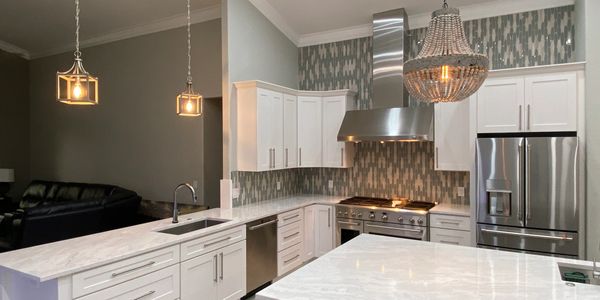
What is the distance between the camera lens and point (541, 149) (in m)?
3.32

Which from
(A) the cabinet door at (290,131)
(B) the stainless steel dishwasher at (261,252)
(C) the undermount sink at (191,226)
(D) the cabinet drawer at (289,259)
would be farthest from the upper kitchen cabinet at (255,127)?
(D) the cabinet drawer at (289,259)

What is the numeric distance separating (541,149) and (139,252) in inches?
137

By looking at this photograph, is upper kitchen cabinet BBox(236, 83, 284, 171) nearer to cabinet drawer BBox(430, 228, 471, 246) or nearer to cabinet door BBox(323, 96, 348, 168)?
cabinet door BBox(323, 96, 348, 168)

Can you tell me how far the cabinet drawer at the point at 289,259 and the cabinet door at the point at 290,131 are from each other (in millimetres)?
1029

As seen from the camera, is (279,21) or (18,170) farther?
(18,170)

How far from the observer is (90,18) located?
18.5 ft

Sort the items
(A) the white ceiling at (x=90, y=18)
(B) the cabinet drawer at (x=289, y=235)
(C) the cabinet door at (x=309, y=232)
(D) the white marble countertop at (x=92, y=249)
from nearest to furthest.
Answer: (D) the white marble countertop at (x=92, y=249)
(B) the cabinet drawer at (x=289, y=235)
(C) the cabinet door at (x=309, y=232)
(A) the white ceiling at (x=90, y=18)

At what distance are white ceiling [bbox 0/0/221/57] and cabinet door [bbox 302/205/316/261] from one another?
3105 millimetres

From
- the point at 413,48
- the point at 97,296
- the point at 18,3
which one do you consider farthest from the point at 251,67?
the point at 18,3

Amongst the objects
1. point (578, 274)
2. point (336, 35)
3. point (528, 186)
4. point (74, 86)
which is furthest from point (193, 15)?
point (578, 274)

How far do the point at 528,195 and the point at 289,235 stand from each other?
2476 mm

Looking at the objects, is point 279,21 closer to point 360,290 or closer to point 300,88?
point 300,88

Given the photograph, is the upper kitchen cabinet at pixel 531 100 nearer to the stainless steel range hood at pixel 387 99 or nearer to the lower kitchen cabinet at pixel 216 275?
the stainless steel range hood at pixel 387 99

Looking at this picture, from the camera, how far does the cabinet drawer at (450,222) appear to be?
12.5 feet
